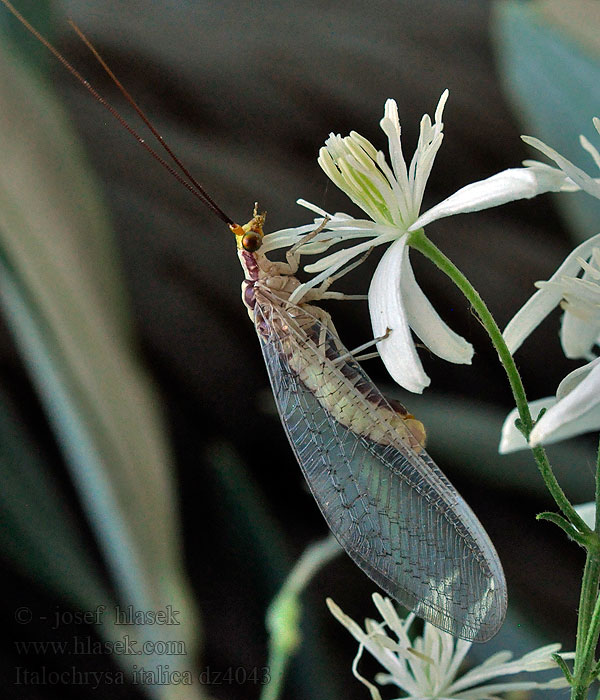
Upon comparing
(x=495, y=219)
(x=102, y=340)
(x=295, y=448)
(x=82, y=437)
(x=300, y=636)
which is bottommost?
(x=300, y=636)

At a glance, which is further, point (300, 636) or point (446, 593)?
point (300, 636)

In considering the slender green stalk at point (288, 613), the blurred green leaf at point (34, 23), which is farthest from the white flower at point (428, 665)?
the blurred green leaf at point (34, 23)

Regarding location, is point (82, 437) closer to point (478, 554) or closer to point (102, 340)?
point (102, 340)

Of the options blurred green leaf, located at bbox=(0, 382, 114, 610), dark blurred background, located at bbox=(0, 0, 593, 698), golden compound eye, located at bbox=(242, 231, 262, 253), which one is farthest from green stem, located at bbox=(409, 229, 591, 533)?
blurred green leaf, located at bbox=(0, 382, 114, 610)

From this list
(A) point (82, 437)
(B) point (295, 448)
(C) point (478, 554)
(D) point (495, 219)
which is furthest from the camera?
(D) point (495, 219)

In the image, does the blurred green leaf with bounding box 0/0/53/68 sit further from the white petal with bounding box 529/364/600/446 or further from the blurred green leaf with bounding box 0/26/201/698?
the white petal with bounding box 529/364/600/446

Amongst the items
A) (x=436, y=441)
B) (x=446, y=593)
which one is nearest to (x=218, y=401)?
(x=436, y=441)
